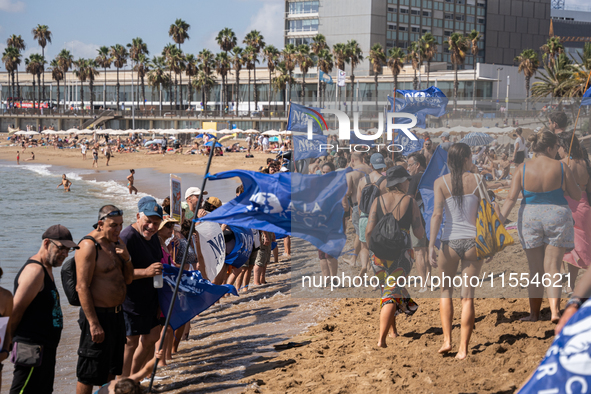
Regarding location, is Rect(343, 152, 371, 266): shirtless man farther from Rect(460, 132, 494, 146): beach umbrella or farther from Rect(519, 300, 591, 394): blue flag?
Rect(519, 300, 591, 394): blue flag

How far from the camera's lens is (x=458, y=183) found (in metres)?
5.38

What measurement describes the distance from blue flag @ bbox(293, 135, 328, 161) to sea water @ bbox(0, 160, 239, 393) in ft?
14.1

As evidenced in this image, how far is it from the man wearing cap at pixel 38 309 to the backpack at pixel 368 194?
10.1ft

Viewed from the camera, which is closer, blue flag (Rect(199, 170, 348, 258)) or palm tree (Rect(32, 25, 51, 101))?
blue flag (Rect(199, 170, 348, 258))

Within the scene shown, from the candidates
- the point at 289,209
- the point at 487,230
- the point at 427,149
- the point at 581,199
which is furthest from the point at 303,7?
the point at 487,230

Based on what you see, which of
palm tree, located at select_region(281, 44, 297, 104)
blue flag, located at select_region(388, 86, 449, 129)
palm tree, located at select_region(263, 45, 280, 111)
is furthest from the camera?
palm tree, located at select_region(263, 45, 280, 111)

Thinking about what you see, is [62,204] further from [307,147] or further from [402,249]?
[402,249]

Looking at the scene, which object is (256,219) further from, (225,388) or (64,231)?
(64,231)

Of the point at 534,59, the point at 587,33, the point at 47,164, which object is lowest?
the point at 47,164

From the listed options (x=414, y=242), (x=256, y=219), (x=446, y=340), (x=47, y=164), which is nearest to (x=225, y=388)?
(x=256, y=219)

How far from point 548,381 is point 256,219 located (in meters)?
4.10

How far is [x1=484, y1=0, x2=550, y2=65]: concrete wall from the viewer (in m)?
109

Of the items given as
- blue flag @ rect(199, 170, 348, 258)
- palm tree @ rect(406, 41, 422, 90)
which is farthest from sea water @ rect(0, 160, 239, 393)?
palm tree @ rect(406, 41, 422, 90)

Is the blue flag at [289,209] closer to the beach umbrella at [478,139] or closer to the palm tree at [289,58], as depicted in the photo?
the beach umbrella at [478,139]
